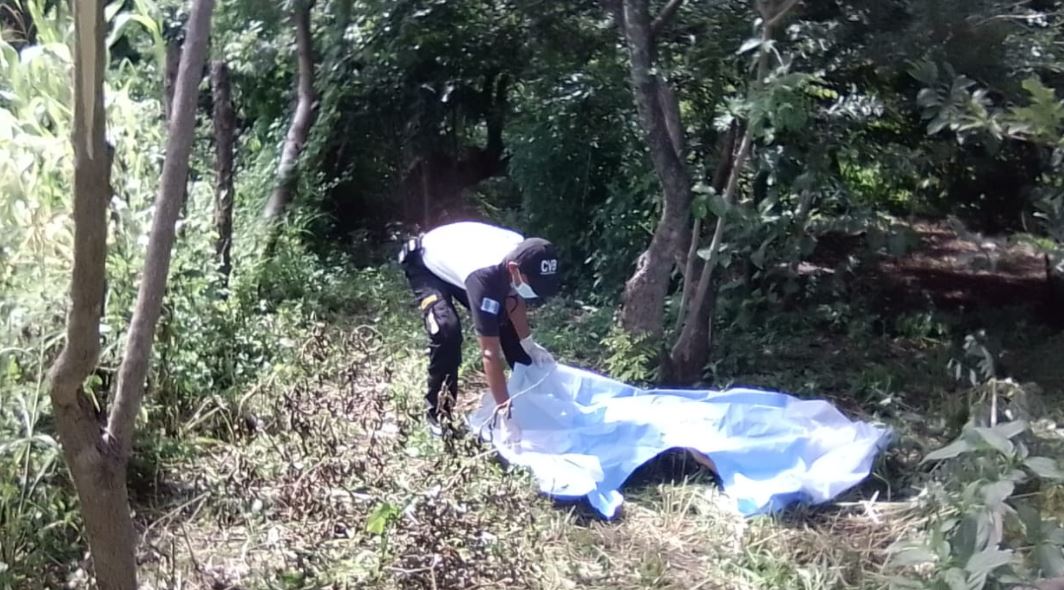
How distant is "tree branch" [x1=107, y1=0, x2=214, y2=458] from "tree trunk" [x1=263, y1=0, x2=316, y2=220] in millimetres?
5121

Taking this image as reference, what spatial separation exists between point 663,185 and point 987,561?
8.83 feet

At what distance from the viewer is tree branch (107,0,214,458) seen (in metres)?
1.76

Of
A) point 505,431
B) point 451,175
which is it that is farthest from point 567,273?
point 505,431

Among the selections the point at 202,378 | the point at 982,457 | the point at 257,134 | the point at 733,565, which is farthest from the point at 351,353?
the point at 257,134

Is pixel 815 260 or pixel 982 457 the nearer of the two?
pixel 982 457

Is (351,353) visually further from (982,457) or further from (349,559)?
(982,457)

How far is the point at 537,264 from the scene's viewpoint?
3.84 m

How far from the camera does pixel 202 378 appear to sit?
412 cm

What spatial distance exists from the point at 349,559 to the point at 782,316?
3.51m

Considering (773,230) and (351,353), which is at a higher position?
(773,230)

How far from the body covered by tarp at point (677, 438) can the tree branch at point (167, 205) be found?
192cm

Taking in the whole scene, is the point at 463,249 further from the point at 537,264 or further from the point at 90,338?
the point at 90,338

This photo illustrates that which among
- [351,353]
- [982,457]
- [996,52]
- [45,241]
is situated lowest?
[351,353]

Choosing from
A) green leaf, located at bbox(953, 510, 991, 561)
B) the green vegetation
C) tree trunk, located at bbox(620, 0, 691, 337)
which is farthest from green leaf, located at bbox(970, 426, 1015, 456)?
tree trunk, located at bbox(620, 0, 691, 337)
